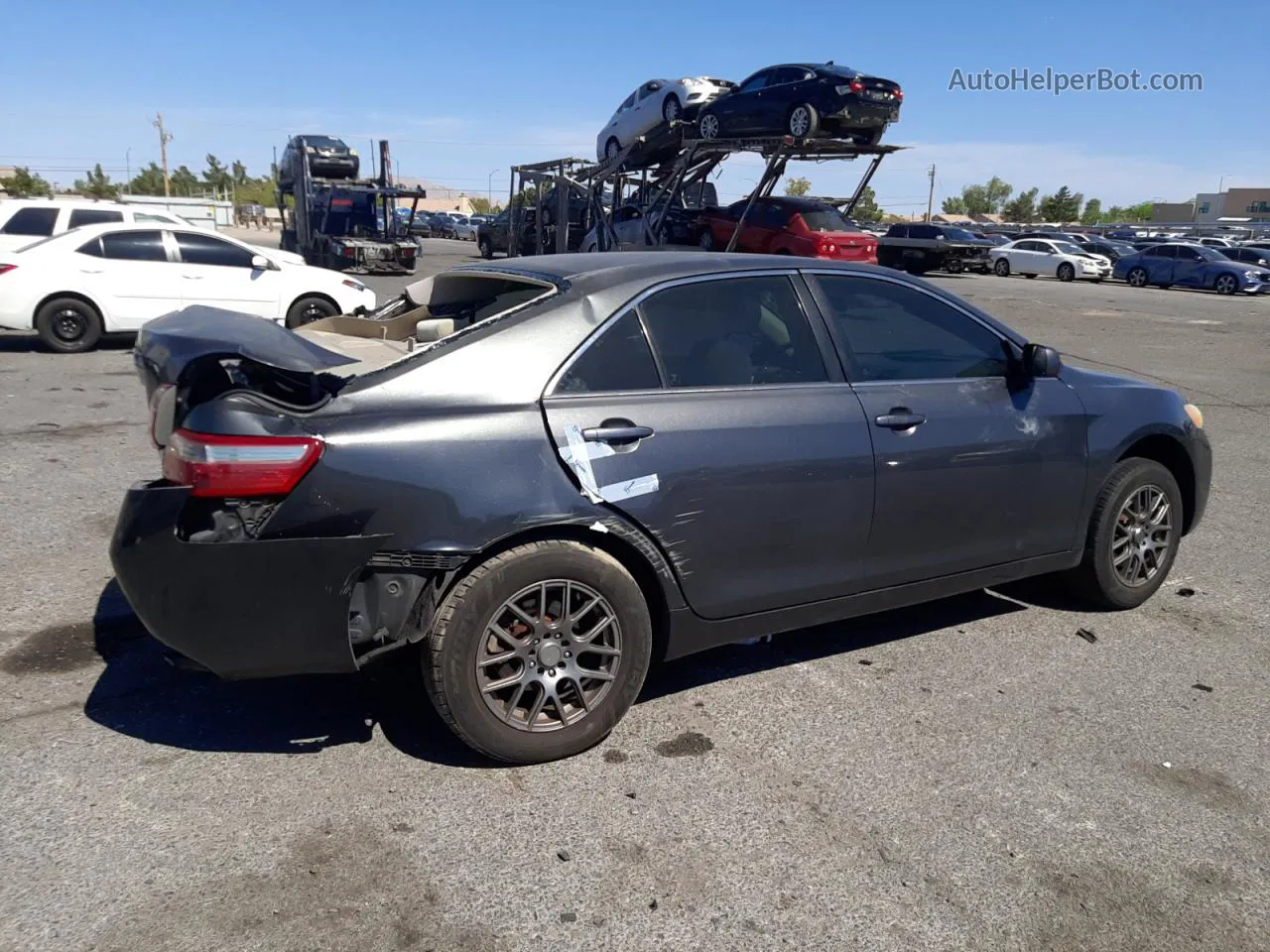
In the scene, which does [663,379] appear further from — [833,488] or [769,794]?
[769,794]

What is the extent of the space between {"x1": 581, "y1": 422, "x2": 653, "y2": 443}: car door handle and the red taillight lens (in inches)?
34.1

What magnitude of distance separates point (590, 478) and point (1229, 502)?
Answer: 5589 mm

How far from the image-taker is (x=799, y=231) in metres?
20.0

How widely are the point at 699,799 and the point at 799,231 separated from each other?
18.0 m

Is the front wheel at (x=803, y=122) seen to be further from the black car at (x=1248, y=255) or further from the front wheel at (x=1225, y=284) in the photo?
the black car at (x=1248, y=255)

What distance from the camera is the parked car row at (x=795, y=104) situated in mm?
17875

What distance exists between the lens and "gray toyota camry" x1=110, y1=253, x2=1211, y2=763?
3043 mm

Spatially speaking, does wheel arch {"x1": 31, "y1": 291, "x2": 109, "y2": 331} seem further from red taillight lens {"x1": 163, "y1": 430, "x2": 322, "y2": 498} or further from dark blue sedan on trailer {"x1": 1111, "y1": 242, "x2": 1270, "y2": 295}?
dark blue sedan on trailer {"x1": 1111, "y1": 242, "x2": 1270, "y2": 295}

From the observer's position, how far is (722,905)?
107 inches

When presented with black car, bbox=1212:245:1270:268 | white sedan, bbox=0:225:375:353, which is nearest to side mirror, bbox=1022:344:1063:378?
white sedan, bbox=0:225:375:353

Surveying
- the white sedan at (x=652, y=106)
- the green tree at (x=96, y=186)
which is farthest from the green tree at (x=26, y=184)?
the white sedan at (x=652, y=106)

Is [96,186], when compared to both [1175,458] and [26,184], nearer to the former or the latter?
[26,184]

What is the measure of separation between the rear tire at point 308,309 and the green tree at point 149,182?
90.2 meters

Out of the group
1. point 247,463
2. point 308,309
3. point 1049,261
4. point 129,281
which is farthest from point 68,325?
point 1049,261
